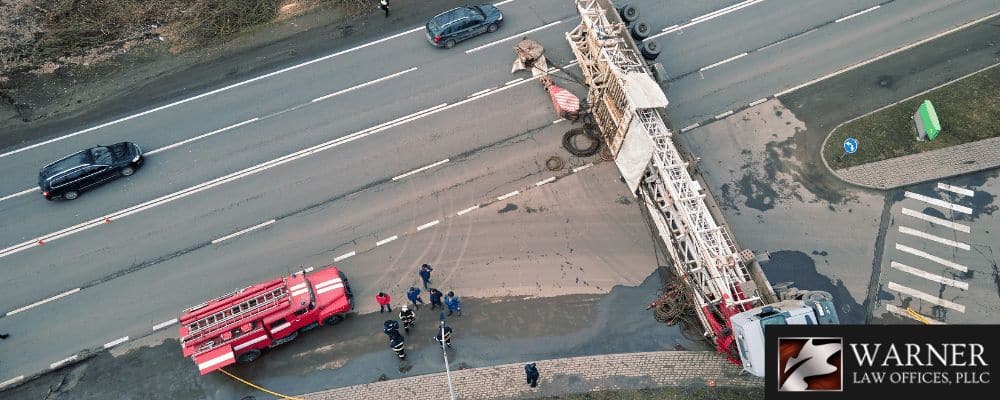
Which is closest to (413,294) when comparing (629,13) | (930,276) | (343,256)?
(343,256)

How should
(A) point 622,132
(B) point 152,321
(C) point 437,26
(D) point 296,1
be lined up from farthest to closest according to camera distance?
(D) point 296,1, (C) point 437,26, (A) point 622,132, (B) point 152,321

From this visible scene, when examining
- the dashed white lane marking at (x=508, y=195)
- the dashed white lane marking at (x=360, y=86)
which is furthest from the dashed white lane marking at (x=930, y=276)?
the dashed white lane marking at (x=360, y=86)

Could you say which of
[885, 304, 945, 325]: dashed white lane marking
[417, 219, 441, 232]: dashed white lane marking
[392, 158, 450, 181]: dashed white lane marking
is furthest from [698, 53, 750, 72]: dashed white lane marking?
[417, 219, 441, 232]: dashed white lane marking

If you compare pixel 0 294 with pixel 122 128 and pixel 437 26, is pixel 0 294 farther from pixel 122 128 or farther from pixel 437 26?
pixel 437 26

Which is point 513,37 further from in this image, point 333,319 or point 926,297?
point 926,297

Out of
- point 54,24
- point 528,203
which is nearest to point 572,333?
point 528,203
